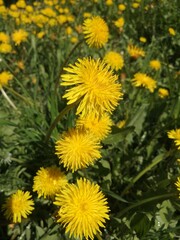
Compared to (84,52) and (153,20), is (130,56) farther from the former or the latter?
(153,20)

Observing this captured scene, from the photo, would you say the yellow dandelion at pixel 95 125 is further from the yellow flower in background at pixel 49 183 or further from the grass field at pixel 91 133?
the yellow flower in background at pixel 49 183

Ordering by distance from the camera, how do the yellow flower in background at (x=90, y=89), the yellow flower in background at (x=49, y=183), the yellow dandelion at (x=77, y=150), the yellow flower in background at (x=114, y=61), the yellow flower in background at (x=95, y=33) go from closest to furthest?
the yellow flower in background at (x=90, y=89), the yellow dandelion at (x=77, y=150), the yellow flower in background at (x=49, y=183), the yellow flower in background at (x=95, y=33), the yellow flower in background at (x=114, y=61)

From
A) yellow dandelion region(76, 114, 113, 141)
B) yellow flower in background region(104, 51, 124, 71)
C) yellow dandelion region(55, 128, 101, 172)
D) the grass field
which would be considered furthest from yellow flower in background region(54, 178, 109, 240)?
yellow flower in background region(104, 51, 124, 71)

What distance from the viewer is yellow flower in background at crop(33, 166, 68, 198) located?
Result: 5.08 ft

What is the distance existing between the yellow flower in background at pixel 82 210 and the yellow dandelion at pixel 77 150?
0.36 ft

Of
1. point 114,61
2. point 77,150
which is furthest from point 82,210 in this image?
point 114,61

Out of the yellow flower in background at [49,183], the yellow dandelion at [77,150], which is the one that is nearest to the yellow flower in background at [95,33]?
the yellow dandelion at [77,150]

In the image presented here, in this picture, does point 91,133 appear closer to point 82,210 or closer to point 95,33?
point 82,210

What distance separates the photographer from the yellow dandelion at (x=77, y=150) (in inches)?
54.7

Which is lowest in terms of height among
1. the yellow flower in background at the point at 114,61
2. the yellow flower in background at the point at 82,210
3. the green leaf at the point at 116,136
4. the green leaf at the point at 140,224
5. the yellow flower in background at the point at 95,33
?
the green leaf at the point at 140,224

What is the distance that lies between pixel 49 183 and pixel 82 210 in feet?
1.12

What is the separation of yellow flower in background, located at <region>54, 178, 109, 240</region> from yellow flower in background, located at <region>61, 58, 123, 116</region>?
1.02 ft

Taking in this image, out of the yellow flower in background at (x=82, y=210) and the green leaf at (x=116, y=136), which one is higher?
the green leaf at (x=116, y=136)

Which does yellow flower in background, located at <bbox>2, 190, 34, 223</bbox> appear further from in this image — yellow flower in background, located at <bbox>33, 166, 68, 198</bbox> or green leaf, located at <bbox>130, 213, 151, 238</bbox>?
green leaf, located at <bbox>130, 213, 151, 238</bbox>
